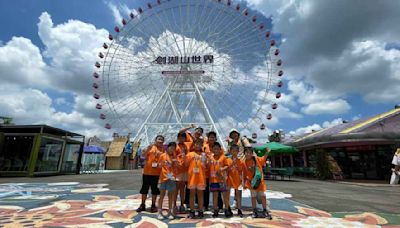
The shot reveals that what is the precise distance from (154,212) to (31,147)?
1451cm

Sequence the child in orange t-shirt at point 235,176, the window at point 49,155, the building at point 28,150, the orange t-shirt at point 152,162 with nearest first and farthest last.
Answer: the child in orange t-shirt at point 235,176 < the orange t-shirt at point 152,162 < the building at point 28,150 < the window at point 49,155

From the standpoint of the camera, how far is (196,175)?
14.2 ft

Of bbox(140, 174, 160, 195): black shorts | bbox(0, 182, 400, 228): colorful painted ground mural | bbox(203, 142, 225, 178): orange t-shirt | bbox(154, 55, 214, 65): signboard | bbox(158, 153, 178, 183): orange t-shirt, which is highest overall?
bbox(154, 55, 214, 65): signboard

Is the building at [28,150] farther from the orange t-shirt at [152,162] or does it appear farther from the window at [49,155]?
the orange t-shirt at [152,162]

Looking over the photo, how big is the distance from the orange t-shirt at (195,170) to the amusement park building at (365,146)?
521 inches

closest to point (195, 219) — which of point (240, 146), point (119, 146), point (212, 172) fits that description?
point (212, 172)

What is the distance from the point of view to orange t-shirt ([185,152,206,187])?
14.1ft

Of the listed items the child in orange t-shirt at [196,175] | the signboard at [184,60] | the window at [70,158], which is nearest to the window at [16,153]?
the window at [70,158]

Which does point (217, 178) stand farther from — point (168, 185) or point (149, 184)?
point (149, 184)

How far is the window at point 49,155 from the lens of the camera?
52.3 feet

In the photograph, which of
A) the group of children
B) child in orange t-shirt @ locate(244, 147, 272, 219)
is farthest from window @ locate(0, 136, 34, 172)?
child in orange t-shirt @ locate(244, 147, 272, 219)

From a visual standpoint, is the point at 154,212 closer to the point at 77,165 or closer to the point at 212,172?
the point at 212,172

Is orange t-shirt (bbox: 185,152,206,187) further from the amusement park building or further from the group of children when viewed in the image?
the amusement park building

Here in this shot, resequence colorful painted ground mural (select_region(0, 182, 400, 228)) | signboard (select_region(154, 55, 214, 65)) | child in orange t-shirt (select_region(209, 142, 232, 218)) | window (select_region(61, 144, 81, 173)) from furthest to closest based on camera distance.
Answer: signboard (select_region(154, 55, 214, 65)) → window (select_region(61, 144, 81, 173)) → child in orange t-shirt (select_region(209, 142, 232, 218)) → colorful painted ground mural (select_region(0, 182, 400, 228))
